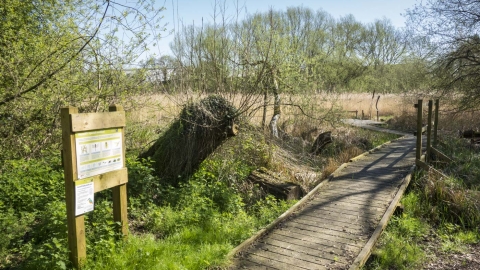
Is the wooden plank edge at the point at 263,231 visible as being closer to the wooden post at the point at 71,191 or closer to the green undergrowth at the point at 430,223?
the green undergrowth at the point at 430,223

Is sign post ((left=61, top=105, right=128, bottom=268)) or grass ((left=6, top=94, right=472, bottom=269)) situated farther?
grass ((left=6, top=94, right=472, bottom=269))

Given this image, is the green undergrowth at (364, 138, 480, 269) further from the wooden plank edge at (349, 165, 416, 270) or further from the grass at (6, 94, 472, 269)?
the wooden plank edge at (349, 165, 416, 270)

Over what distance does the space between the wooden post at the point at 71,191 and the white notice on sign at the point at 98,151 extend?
0.07m

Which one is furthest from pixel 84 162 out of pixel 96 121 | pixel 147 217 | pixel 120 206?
pixel 147 217

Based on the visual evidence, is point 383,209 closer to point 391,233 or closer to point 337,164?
point 391,233

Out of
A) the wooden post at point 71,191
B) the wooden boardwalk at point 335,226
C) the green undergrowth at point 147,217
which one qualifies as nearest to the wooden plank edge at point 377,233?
the wooden boardwalk at point 335,226

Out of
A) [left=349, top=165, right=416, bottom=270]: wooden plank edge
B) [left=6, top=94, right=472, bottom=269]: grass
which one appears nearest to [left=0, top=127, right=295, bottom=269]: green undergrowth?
[left=6, top=94, right=472, bottom=269]: grass

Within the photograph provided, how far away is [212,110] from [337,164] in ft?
13.8

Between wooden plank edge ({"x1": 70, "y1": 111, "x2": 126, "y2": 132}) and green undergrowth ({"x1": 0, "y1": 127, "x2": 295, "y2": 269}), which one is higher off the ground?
wooden plank edge ({"x1": 70, "y1": 111, "x2": 126, "y2": 132})

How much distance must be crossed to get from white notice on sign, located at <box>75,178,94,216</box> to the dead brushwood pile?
3.20 meters

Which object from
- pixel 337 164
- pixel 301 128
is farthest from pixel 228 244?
pixel 301 128

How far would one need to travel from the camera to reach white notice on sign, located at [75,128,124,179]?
3.86m

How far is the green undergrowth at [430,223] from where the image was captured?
5.20 metres

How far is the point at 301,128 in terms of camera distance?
1410 cm
